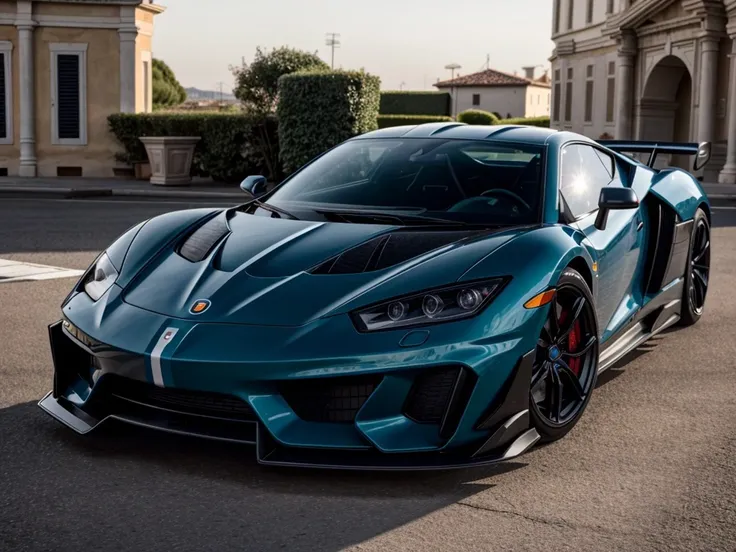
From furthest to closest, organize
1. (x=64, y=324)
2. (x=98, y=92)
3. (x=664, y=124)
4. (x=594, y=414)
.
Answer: (x=664, y=124)
(x=98, y=92)
(x=594, y=414)
(x=64, y=324)

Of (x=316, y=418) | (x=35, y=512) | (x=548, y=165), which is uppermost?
(x=548, y=165)

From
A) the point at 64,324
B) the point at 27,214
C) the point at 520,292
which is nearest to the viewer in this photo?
the point at 520,292

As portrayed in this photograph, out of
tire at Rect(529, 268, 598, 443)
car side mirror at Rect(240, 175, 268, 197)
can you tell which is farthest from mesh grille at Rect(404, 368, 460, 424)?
car side mirror at Rect(240, 175, 268, 197)

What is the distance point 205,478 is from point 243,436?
24cm

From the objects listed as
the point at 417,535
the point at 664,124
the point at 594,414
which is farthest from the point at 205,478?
the point at 664,124

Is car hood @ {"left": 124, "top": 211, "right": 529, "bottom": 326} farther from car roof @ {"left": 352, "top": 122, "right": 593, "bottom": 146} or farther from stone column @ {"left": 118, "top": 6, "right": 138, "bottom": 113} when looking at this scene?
stone column @ {"left": 118, "top": 6, "right": 138, "bottom": 113}

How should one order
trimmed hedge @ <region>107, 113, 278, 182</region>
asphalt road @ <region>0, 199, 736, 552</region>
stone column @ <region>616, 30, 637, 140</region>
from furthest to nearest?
1. stone column @ <region>616, 30, 637, 140</region>
2. trimmed hedge @ <region>107, 113, 278, 182</region>
3. asphalt road @ <region>0, 199, 736, 552</region>

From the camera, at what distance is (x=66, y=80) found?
24828 mm

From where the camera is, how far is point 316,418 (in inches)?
153

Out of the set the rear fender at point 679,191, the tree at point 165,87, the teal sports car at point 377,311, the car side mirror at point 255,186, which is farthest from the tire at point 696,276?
the tree at point 165,87

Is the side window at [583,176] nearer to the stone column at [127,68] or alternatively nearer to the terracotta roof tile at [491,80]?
the stone column at [127,68]

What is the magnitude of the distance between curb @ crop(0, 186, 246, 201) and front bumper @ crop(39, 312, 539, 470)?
54.3 feet

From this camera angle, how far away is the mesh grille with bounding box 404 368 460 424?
3.88m

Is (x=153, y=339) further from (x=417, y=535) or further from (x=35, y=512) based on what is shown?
(x=417, y=535)
